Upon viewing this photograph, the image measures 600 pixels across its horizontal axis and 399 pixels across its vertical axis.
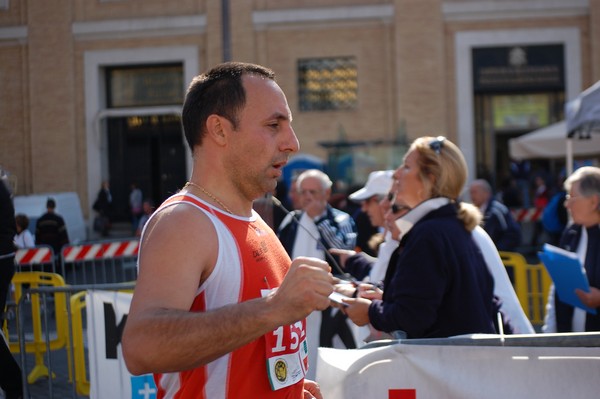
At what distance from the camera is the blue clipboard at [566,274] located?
204 inches

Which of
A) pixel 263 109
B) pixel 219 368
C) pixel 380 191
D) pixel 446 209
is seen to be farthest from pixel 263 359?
pixel 380 191

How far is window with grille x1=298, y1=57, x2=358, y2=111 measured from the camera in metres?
25.4

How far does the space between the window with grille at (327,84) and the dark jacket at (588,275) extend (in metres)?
19.8

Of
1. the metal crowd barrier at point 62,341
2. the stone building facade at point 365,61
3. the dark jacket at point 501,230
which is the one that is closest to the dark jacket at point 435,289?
the metal crowd barrier at point 62,341

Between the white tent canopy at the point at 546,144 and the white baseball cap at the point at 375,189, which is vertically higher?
the white tent canopy at the point at 546,144

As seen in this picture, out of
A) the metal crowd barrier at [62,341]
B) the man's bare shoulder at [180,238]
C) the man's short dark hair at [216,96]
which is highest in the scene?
the man's short dark hair at [216,96]

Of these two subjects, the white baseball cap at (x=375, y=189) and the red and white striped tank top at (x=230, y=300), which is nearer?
the red and white striped tank top at (x=230, y=300)

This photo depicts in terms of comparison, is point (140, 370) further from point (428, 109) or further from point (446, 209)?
point (428, 109)

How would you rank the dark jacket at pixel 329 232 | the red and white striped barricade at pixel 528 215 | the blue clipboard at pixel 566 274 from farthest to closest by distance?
the red and white striped barricade at pixel 528 215
the dark jacket at pixel 329 232
the blue clipboard at pixel 566 274

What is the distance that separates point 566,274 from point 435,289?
2.13 metres

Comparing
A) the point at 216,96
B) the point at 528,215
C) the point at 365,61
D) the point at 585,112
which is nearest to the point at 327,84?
the point at 365,61

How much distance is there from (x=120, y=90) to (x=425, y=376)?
81.2ft

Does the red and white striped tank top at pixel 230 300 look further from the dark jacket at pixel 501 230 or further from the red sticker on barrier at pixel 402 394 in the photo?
the dark jacket at pixel 501 230

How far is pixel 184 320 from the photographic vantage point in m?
1.97
